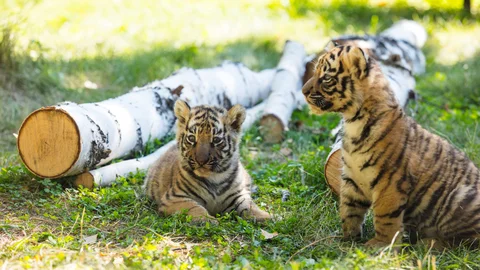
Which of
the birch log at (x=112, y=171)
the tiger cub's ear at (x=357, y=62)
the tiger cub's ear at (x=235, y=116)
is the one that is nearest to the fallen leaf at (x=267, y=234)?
the tiger cub's ear at (x=235, y=116)

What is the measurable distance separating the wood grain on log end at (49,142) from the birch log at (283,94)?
3.21 metres

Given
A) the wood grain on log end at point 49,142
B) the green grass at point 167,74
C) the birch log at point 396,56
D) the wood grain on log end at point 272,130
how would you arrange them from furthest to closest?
the wood grain on log end at point 272,130
the birch log at point 396,56
the wood grain on log end at point 49,142
the green grass at point 167,74

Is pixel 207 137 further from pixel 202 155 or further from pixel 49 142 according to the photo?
pixel 49 142

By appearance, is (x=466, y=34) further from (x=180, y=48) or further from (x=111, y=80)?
(x=111, y=80)

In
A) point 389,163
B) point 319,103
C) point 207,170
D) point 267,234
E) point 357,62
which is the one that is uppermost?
point 357,62

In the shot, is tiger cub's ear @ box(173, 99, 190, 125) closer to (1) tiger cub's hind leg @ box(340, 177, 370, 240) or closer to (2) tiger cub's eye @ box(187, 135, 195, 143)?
(2) tiger cub's eye @ box(187, 135, 195, 143)

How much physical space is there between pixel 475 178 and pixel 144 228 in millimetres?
2763

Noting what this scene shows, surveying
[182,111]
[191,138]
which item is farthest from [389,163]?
[182,111]

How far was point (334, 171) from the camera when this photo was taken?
6.58m

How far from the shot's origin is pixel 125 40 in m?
12.8

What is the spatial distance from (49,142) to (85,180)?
0.55 metres

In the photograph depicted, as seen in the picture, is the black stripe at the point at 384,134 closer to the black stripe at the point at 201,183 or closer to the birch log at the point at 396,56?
the birch log at the point at 396,56

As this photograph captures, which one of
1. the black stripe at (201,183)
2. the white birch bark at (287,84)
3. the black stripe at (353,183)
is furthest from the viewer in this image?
the white birch bark at (287,84)

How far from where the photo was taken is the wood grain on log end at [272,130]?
356 inches
